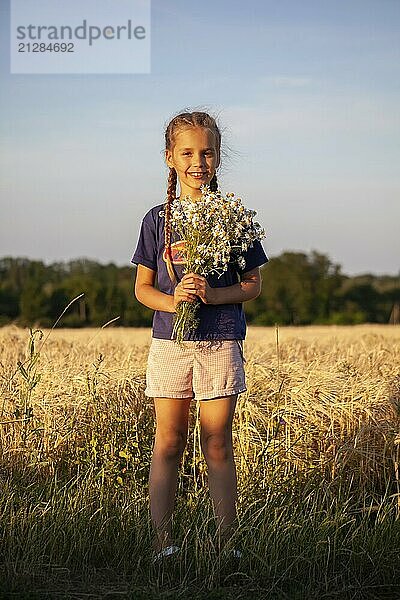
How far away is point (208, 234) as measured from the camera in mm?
3832

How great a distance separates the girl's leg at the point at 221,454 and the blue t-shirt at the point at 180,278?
296 mm

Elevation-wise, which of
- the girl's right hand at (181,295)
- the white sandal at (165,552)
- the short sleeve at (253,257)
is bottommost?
the white sandal at (165,552)

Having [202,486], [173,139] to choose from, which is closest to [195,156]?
[173,139]

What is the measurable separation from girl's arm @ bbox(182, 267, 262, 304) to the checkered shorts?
203 millimetres

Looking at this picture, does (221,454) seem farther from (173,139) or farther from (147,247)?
(173,139)

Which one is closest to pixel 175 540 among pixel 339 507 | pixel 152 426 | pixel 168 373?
pixel 168 373

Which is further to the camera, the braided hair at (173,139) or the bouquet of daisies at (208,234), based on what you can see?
the braided hair at (173,139)

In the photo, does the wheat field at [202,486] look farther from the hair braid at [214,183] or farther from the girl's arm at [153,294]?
the hair braid at [214,183]

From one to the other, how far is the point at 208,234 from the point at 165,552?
134 cm

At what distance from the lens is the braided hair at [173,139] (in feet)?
13.1

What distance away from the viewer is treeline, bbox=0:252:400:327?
97.6ft

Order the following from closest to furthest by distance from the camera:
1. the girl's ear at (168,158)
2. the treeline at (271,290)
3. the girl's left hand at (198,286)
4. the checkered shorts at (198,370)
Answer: the girl's left hand at (198,286), the checkered shorts at (198,370), the girl's ear at (168,158), the treeline at (271,290)

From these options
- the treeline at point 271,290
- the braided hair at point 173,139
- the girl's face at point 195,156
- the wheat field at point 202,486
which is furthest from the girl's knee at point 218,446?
the treeline at point 271,290

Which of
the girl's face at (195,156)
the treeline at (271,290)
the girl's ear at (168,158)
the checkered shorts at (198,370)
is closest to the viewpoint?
the checkered shorts at (198,370)
